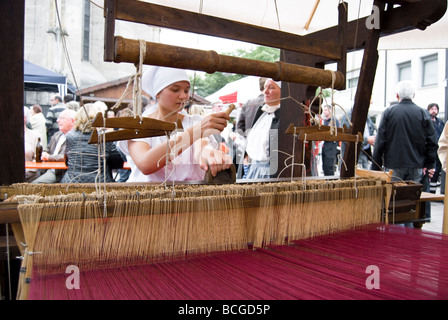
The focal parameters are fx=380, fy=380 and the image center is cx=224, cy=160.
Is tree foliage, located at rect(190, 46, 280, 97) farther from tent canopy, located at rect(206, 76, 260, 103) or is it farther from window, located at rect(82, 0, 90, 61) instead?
tent canopy, located at rect(206, 76, 260, 103)

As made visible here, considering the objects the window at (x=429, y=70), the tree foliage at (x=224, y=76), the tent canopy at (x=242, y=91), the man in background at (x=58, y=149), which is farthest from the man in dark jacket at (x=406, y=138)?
the tree foliage at (x=224, y=76)

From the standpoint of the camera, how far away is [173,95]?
2.15 meters

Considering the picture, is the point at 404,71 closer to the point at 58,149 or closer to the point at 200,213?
the point at 58,149

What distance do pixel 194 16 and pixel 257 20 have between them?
6.57 feet

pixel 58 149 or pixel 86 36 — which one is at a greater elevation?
pixel 86 36

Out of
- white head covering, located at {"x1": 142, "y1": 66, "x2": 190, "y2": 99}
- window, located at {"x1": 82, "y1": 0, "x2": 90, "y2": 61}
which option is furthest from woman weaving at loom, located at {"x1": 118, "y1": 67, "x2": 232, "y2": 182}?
window, located at {"x1": 82, "y1": 0, "x2": 90, "y2": 61}

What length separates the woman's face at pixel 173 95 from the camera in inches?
83.8

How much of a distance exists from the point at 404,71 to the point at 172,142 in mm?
15330

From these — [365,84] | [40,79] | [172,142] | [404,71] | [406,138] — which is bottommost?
[172,142]

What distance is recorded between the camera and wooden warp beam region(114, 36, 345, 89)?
1169 millimetres

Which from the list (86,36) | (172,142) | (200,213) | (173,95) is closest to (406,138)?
(173,95)

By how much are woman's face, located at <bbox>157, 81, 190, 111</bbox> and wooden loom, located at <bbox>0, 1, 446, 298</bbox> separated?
71 cm

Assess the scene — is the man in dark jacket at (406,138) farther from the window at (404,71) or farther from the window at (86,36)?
the window at (86,36)
